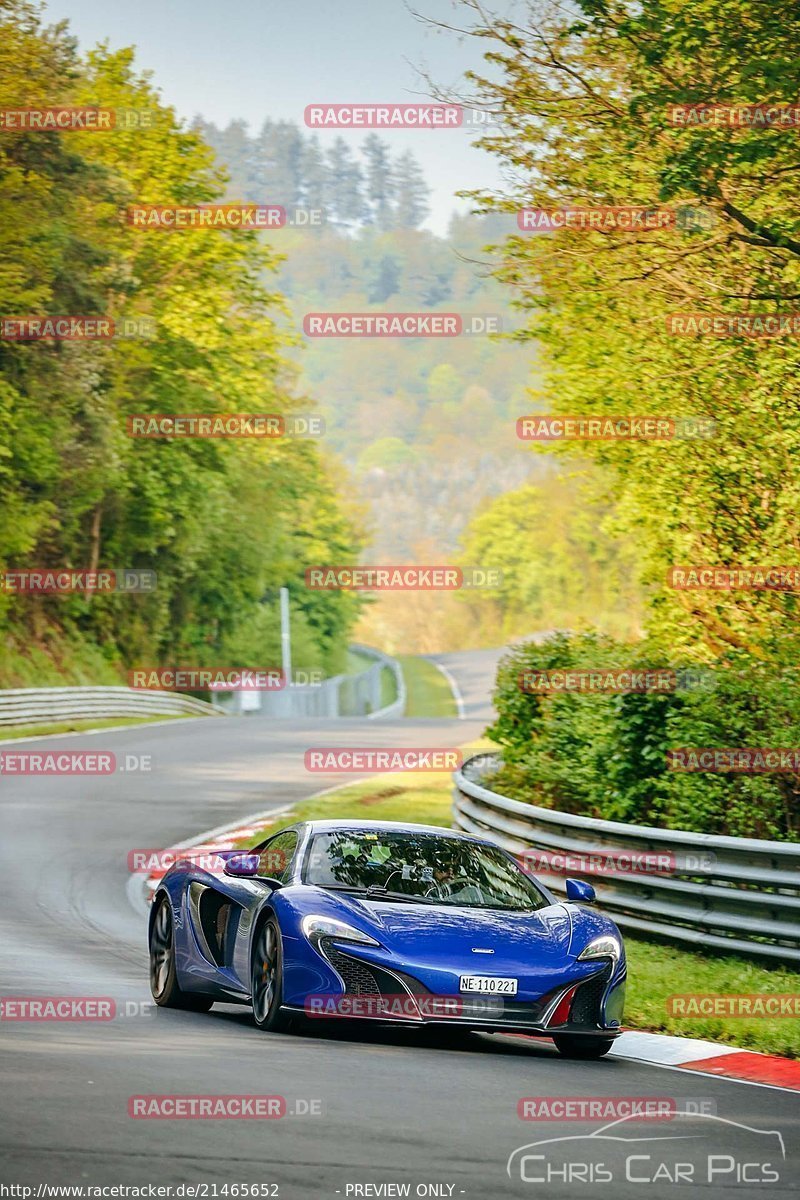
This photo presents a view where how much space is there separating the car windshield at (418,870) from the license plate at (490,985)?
82cm

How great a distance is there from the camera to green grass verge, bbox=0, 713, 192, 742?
125 ft

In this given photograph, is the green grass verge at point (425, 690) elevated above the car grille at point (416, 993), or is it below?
below

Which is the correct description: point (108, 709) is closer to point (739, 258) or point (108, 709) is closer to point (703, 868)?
point (739, 258)

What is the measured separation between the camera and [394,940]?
9.46 m

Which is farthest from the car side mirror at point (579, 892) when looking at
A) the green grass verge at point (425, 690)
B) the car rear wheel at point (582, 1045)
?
the green grass verge at point (425, 690)

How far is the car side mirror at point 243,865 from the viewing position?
1030cm

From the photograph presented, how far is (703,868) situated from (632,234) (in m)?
11.4

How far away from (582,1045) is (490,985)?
2.55 feet

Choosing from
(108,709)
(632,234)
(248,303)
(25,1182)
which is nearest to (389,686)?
(248,303)
